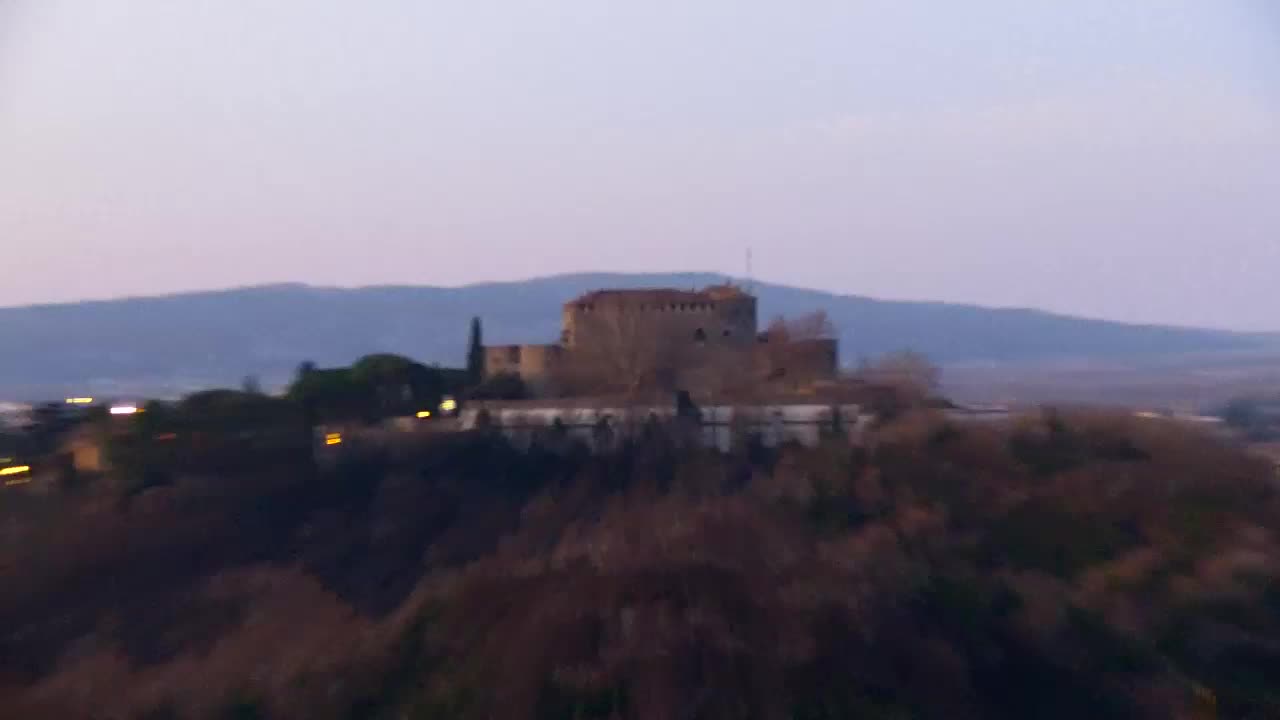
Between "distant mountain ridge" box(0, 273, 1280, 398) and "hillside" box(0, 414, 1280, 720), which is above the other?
"distant mountain ridge" box(0, 273, 1280, 398)

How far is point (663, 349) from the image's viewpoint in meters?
18.8

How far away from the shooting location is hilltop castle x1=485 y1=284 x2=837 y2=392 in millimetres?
18234

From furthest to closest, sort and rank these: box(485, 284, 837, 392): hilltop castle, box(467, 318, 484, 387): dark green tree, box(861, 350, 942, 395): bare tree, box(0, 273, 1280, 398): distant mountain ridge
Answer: box(0, 273, 1280, 398): distant mountain ridge < box(467, 318, 484, 387): dark green tree < box(861, 350, 942, 395): bare tree < box(485, 284, 837, 392): hilltop castle

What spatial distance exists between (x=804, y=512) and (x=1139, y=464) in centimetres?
255

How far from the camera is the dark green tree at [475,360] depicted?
18797 mm

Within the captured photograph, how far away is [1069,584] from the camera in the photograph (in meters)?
11.2

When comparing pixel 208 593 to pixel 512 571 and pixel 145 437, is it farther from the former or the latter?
pixel 145 437

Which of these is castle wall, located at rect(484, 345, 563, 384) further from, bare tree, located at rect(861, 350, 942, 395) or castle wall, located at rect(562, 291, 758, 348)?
bare tree, located at rect(861, 350, 942, 395)

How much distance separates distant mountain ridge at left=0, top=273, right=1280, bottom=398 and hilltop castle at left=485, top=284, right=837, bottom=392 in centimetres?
998

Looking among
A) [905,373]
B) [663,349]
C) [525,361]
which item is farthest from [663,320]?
[905,373]

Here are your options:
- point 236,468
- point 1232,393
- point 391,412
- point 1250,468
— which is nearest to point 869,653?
point 1250,468

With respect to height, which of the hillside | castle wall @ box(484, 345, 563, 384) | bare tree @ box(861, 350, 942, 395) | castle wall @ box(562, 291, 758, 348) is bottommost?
the hillside

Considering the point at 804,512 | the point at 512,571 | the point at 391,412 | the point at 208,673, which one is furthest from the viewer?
the point at 391,412

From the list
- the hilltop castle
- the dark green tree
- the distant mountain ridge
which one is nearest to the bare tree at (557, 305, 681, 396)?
the hilltop castle
